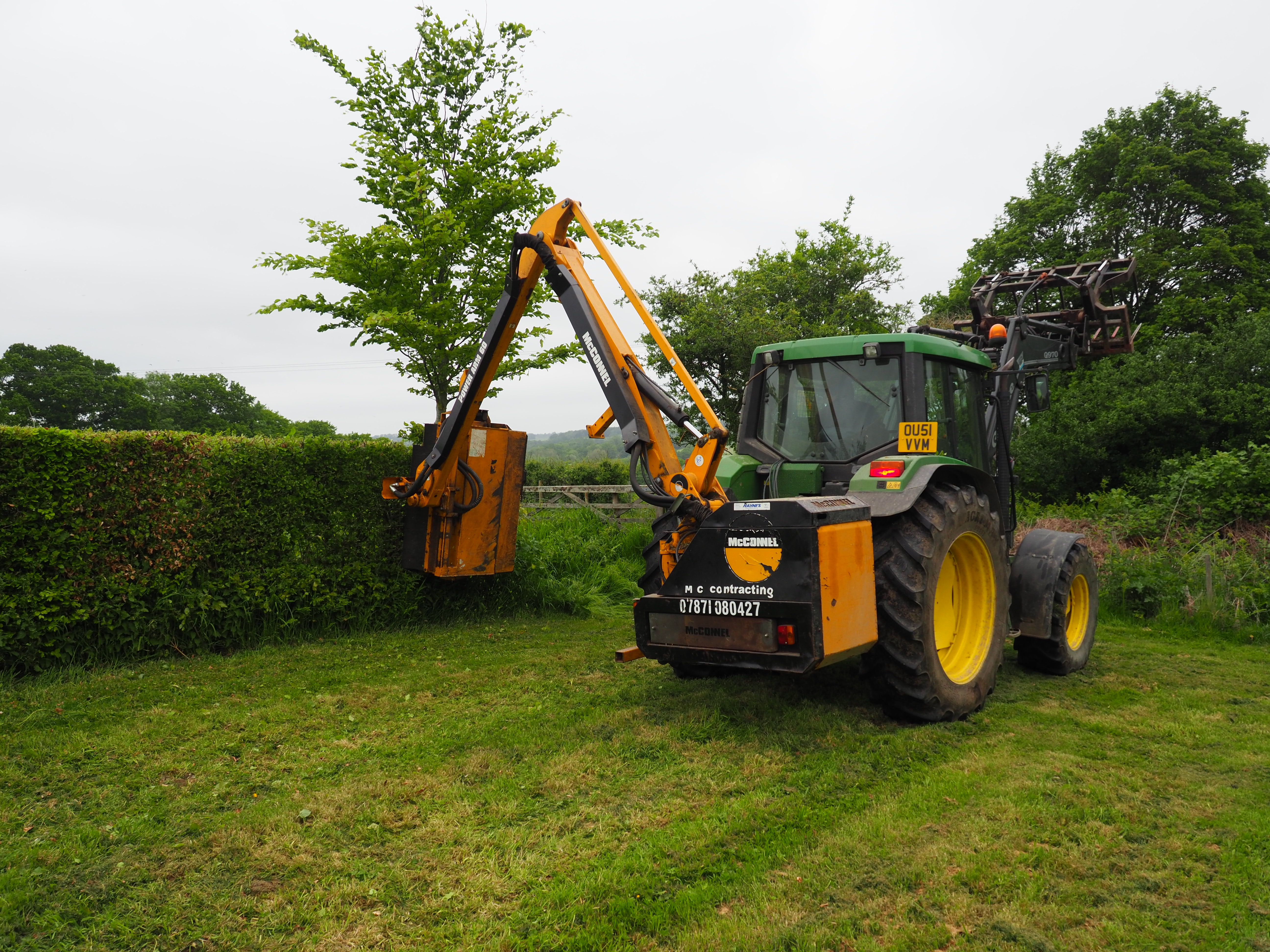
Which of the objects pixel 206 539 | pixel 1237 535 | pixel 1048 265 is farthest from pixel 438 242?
pixel 1048 265

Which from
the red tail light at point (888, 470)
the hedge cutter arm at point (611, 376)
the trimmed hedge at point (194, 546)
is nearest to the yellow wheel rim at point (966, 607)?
the red tail light at point (888, 470)

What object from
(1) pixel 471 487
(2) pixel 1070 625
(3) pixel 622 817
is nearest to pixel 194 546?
(1) pixel 471 487

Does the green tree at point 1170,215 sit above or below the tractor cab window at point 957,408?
above

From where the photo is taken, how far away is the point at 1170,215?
2162cm

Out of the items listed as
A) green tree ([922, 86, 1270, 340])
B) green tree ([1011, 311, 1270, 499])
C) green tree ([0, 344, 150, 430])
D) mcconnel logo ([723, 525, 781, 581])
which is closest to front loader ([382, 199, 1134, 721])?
mcconnel logo ([723, 525, 781, 581])

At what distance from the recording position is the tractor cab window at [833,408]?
554 cm

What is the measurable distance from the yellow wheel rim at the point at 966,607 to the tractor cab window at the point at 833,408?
0.91 m

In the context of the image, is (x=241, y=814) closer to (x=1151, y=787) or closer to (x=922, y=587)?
(x=922, y=587)

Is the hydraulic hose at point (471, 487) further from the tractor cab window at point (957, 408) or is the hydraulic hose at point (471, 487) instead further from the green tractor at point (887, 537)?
the tractor cab window at point (957, 408)

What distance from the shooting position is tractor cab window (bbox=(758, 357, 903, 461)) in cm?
554

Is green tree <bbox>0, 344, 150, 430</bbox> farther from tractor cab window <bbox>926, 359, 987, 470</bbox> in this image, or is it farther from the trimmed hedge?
tractor cab window <bbox>926, 359, 987, 470</bbox>

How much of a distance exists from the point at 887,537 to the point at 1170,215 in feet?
73.2

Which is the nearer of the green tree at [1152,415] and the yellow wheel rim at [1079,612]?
the yellow wheel rim at [1079,612]

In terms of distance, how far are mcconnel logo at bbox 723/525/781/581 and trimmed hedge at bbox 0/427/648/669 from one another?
4.53 meters
